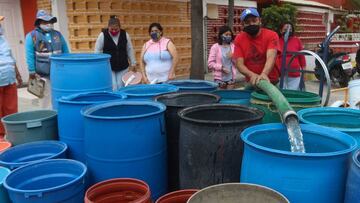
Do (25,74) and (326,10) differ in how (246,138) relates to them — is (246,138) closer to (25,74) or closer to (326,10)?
(25,74)

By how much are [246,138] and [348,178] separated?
58cm

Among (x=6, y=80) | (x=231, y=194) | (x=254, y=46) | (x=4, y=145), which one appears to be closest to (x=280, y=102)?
(x=231, y=194)

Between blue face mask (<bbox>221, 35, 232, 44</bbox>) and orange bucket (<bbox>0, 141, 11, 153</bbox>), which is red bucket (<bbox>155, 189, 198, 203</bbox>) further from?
blue face mask (<bbox>221, 35, 232, 44</bbox>)

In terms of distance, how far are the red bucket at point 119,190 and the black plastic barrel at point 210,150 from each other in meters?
0.34

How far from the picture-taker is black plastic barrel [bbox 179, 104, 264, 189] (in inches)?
88.5

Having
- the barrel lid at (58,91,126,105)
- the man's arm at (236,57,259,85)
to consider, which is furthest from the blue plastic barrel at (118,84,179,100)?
the man's arm at (236,57,259,85)

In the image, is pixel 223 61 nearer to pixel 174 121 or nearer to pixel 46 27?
pixel 46 27

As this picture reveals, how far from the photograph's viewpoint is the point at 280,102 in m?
2.42

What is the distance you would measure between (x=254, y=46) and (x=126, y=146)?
198 centimetres

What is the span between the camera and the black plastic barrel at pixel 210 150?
2.25 m

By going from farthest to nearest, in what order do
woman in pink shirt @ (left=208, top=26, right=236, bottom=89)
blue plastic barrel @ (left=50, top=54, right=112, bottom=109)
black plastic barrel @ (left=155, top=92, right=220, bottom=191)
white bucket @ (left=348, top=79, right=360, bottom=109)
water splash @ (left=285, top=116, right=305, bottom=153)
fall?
woman in pink shirt @ (left=208, top=26, right=236, bottom=89) → white bucket @ (left=348, top=79, right=360, bottom=109) → blue plastic barrel @ (left=50, top=54, right=112, bottom=109) → black plastic barrel @ (left=155, top=92, right=220, bottom=191) → water splash @ (left=285, top=116, right=305, bottom=153)

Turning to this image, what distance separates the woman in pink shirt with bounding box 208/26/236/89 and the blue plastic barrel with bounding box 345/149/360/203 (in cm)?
396

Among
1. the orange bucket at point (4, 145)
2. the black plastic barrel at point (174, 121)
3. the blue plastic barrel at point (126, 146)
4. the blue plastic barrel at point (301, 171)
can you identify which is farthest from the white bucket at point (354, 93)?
the orange bucket at point (4, 145)

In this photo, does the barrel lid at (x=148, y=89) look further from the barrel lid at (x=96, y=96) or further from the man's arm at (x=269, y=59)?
the man's arm at (x=269, y=59)
